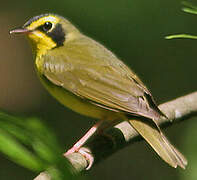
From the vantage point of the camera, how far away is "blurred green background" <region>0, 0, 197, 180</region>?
636 cm

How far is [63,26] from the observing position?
4.27 m

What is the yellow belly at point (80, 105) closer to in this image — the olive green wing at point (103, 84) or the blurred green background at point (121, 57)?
the olive green wing at point (103, 84)

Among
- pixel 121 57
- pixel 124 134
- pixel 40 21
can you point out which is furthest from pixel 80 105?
pixel 121 57

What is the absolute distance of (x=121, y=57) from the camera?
6438mm

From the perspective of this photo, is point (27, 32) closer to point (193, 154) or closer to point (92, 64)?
point (92, 64)

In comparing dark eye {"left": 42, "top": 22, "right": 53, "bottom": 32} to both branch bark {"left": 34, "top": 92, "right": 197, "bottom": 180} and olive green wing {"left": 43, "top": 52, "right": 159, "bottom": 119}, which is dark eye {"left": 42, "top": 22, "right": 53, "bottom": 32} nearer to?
olive green wing {"left": 43, "top": 52, "right": 159, "bottom": 119}

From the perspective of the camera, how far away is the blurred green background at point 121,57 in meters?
6.36

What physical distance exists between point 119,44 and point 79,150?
131 inches

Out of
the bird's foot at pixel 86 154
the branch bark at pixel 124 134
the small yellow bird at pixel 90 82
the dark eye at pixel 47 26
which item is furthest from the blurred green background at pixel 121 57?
the bird's foot at pixel 86 154

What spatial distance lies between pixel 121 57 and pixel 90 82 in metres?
2.82

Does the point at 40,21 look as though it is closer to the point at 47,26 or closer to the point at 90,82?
the point at 47,26

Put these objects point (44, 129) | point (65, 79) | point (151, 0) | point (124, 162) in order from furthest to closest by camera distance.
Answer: point (124, 162)
point (151, 0)
point (65, 79)
point (44, 129)

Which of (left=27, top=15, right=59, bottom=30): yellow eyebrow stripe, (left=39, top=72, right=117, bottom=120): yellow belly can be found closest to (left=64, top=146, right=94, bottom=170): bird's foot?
(left=39, top=72, right=117, bottom=120): yellow belly

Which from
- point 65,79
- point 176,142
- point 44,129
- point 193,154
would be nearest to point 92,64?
point 65,79
